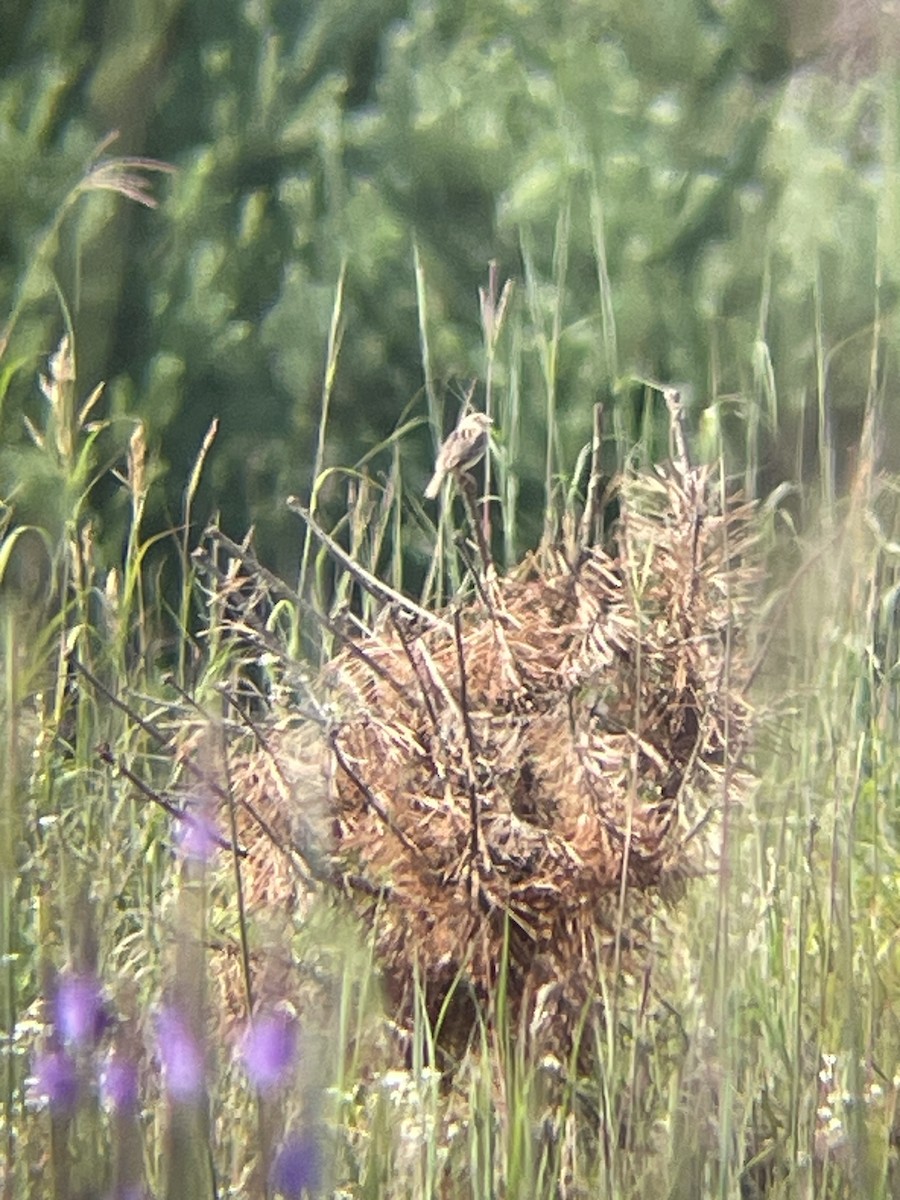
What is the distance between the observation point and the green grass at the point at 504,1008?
0.90m

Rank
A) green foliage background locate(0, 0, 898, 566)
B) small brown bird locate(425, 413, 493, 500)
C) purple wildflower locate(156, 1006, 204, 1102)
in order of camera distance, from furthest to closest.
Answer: green foliage background locate(0, 0, 898, 566) < small brown bird locate(425, 413, 493, 500) < purple wildflower locate(156, 1006, 204, 1102)

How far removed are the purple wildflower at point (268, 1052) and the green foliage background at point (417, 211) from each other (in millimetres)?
2467

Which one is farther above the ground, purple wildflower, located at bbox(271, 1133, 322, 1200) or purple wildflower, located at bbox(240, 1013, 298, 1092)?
purple wildflower, located at bbox(240, 1013, 298, 1092)

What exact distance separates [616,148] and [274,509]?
0.97m

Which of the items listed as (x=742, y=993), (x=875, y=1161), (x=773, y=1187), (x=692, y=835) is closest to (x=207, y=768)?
(x=742, y=993)

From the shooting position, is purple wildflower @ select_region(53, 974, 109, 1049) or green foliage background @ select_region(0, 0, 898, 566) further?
green foliage background @ select_region(0, 0, 898, 566)

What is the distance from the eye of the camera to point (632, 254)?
3721 mm

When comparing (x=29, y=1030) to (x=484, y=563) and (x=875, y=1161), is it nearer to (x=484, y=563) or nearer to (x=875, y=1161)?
(x=484, y=563)

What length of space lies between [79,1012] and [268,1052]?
8.8 inches

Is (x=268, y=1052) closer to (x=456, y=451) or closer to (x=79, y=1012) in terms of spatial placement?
(x=79, y=1012)

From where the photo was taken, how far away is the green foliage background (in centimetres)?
364

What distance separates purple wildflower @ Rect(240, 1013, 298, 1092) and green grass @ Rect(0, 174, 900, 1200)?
0.07 feet

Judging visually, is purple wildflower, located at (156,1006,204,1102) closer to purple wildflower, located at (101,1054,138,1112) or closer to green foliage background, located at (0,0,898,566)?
purple wildflower, located at (101,1054,138,1112)

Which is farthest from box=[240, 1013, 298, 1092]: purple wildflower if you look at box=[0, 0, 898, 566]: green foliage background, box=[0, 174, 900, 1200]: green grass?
box=[0, 0, 898, 566]: green foliage background
